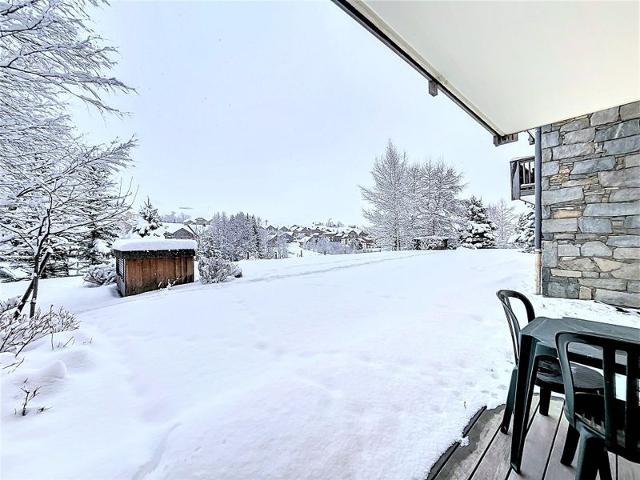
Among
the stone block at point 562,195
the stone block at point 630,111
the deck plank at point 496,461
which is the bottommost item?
the deck plank at point 496,461

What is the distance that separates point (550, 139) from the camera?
4070 millimetres

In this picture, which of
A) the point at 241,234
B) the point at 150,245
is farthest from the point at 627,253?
the point at 241,234

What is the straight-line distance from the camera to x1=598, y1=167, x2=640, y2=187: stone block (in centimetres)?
338

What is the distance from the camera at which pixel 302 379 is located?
194cm

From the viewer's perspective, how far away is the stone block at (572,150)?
3748 millimetres

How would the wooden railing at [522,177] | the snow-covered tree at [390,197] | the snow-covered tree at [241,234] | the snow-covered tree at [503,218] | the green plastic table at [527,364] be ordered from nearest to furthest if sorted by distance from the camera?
1. the green plastic table at [527,364]
2. the wooden railing at [522,177]
3. the snow-covered tree at [390,197]
4. the snow-covered tree at [241,234]
5. the snow-covered tree at [503,218]

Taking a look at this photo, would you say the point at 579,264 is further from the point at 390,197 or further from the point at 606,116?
the point at 390,197

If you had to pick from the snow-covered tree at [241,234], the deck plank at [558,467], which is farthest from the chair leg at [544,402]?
the snow-covered tree at [241,234]

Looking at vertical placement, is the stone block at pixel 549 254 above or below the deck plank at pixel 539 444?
above

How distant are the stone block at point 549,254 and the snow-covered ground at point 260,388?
0.56 m

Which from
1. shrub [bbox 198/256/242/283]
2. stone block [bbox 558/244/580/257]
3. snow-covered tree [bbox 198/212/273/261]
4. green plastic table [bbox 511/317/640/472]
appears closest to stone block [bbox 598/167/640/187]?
stone block [bbox 558/244/580/257]

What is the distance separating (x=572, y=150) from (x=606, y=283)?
1.85 m

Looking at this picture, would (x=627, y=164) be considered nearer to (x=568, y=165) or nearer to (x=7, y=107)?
(x=568, y=165)

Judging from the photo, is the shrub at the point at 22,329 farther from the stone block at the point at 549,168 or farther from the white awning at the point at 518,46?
the stone block at the point at 549,168
